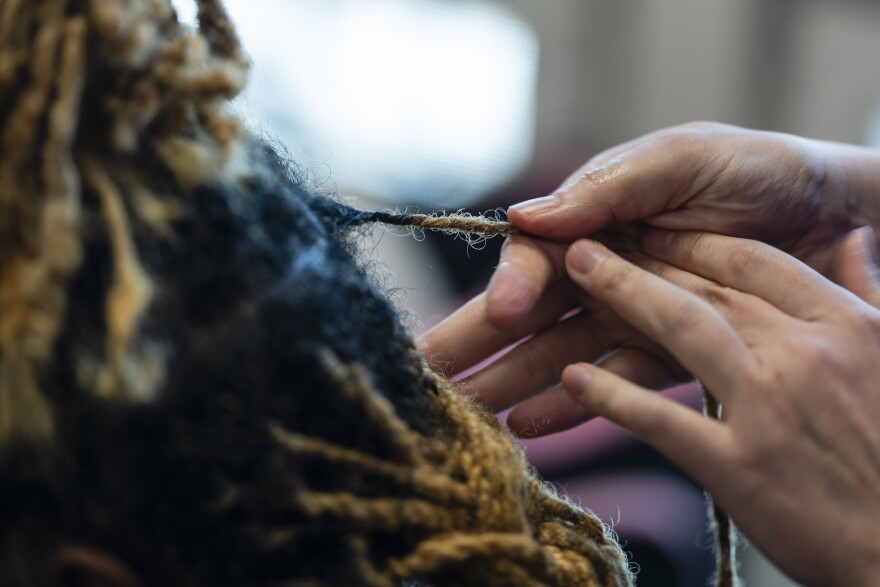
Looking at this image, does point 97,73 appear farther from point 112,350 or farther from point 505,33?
point 505,33

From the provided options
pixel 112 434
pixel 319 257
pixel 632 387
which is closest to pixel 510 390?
pixel 632 387

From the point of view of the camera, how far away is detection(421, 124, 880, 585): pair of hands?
576 millimetres

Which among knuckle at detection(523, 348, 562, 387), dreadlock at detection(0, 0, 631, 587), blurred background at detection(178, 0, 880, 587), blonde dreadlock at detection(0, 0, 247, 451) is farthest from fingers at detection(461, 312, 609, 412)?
blurred background at detection(178, 0, 880, 587)

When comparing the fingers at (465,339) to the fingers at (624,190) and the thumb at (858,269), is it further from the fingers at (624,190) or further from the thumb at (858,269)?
the thumb at (858,269)

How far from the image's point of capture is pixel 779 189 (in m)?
0.78

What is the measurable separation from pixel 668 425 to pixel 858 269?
0.28 m

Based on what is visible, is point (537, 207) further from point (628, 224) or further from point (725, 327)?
point (725, 327)

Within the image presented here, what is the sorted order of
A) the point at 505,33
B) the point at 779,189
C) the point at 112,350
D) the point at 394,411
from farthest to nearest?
the point at 505,33
the point at 779,189
the point at 394,411
the point at 112,350

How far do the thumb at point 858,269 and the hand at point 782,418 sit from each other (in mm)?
73

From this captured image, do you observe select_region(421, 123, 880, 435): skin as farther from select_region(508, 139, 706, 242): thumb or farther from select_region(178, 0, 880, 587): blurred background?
select_region(178, 0, 880, 587): blurred background

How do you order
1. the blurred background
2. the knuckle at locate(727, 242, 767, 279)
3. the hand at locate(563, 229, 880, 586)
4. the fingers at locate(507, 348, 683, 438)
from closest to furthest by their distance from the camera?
the hand at locate(563, 229, 880, 586)
the knuckle at locate(727, 242, 767, 279)
the fingers at locate(507, 348, 683, 438)
the blurred background

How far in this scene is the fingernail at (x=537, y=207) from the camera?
28.9 inches

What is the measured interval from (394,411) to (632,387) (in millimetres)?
188

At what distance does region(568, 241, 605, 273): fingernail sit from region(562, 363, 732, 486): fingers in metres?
0.11
